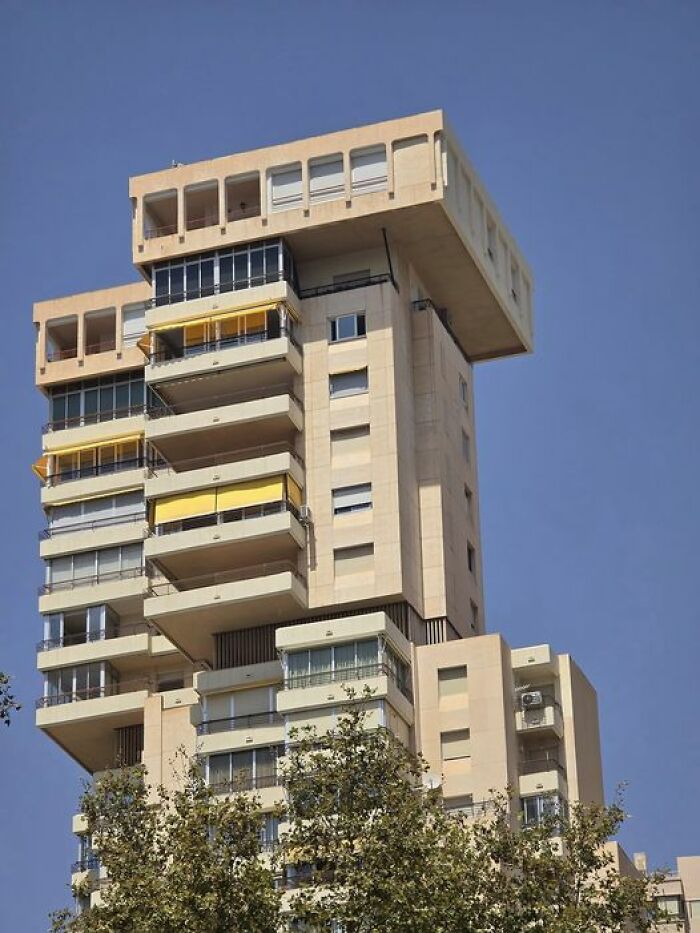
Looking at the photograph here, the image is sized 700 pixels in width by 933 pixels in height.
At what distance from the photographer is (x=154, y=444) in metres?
100

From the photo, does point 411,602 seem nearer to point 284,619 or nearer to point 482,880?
point 284,619

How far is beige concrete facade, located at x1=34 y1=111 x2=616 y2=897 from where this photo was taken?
306 feet

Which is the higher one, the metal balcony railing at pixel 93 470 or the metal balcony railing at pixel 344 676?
the metal balcony railing at pixel 93 470

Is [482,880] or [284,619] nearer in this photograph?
[482,880]

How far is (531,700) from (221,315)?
2026cm

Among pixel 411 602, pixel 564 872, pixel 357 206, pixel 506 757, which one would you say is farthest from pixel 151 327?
pixel 564 872

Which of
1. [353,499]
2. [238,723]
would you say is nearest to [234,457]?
[353,499]

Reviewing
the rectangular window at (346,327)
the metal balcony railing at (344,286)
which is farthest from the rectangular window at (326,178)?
the rectangular window at (346,327)

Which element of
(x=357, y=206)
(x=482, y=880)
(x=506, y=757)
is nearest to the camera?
(x=482, y=880)

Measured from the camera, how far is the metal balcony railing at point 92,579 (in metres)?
104

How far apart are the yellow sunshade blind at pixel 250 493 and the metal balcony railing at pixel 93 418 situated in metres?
11.2

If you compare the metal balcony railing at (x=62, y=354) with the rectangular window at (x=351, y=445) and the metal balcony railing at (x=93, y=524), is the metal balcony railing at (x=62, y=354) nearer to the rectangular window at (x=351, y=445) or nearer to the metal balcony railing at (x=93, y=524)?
the metal balcony railing at (x=93, y=524)

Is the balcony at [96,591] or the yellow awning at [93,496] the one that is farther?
the yellow awning at [93,496]

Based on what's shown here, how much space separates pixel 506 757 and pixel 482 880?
26.6 metres
